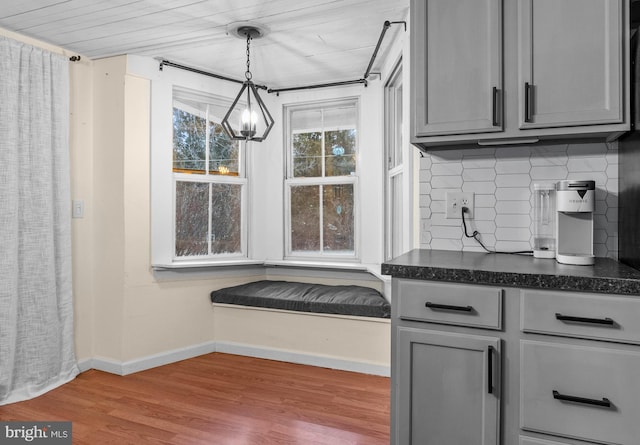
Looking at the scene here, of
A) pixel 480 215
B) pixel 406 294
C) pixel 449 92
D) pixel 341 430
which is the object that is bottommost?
pixel 341 430

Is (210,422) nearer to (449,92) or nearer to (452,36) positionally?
(449,92)

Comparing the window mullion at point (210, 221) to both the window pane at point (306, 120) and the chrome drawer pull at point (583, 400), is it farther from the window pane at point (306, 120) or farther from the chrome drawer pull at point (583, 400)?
the chrome drawer pull at point (583, 400)

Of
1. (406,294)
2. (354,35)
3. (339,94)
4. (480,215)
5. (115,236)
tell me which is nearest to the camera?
(406,294)

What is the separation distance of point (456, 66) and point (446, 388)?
1.26 metres

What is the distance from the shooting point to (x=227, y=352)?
→ 3.48m

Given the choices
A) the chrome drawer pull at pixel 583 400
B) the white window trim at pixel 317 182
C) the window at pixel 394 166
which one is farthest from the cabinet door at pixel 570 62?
the white window trim at pixel 317 182

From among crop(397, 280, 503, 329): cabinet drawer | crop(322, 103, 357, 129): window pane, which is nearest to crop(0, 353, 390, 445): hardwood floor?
crop(397, 280, 503, 329): cabinet drawer

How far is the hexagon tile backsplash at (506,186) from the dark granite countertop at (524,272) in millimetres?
206

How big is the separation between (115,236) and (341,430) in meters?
2.04

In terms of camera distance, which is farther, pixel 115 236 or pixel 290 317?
pixel 290 317

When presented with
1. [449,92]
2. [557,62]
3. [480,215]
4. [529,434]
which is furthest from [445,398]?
[557,62]

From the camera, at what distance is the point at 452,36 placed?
175 cm

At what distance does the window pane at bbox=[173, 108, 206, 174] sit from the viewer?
11.1ft

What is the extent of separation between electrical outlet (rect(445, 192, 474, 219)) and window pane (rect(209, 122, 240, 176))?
2.16 metres
